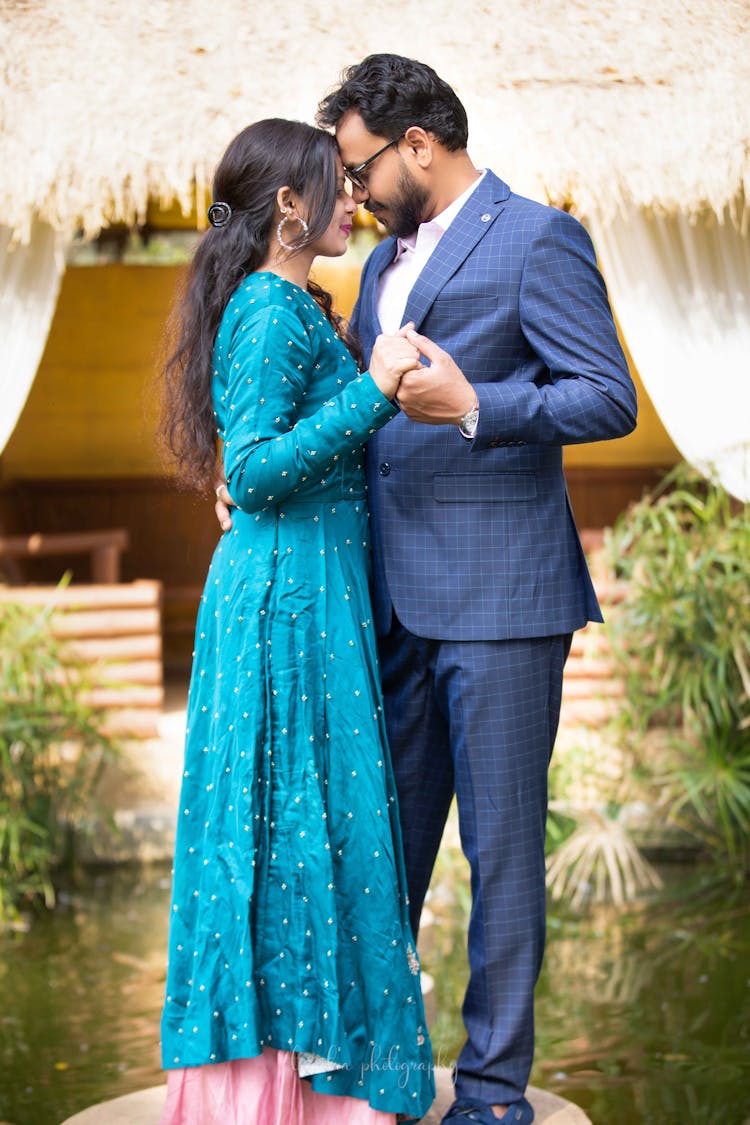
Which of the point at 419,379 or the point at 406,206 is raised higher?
the point at 406,206

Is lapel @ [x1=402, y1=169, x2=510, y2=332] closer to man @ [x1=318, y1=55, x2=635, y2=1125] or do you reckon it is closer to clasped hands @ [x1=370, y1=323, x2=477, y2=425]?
man @ [x1=318, y1=55, x2=635, y2=1125]

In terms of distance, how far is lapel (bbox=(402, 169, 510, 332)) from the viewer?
2.23 meters

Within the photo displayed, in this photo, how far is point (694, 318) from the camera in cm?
459

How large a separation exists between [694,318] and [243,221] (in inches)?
108

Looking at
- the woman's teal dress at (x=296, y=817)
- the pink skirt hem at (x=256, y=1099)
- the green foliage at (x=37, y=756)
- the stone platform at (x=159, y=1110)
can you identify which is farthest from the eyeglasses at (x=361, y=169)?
the green foliage at (x=37, y=756)

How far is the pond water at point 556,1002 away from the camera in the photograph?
3.25 m

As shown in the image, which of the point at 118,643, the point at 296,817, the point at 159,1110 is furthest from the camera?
the point at 118,643

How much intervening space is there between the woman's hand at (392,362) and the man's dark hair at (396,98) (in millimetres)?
426

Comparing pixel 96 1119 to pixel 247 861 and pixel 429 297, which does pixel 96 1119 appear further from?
pixel 429 297

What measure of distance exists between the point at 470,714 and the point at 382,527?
0.36 meters

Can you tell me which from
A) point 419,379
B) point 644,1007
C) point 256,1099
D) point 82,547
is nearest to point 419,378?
point 419,379

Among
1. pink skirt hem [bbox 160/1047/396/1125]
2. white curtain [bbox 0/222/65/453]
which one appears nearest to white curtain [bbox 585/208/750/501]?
white curtain [bbox 0/222/65/453]

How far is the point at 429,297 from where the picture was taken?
7.32ft

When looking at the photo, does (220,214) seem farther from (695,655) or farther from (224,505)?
(695,655)
